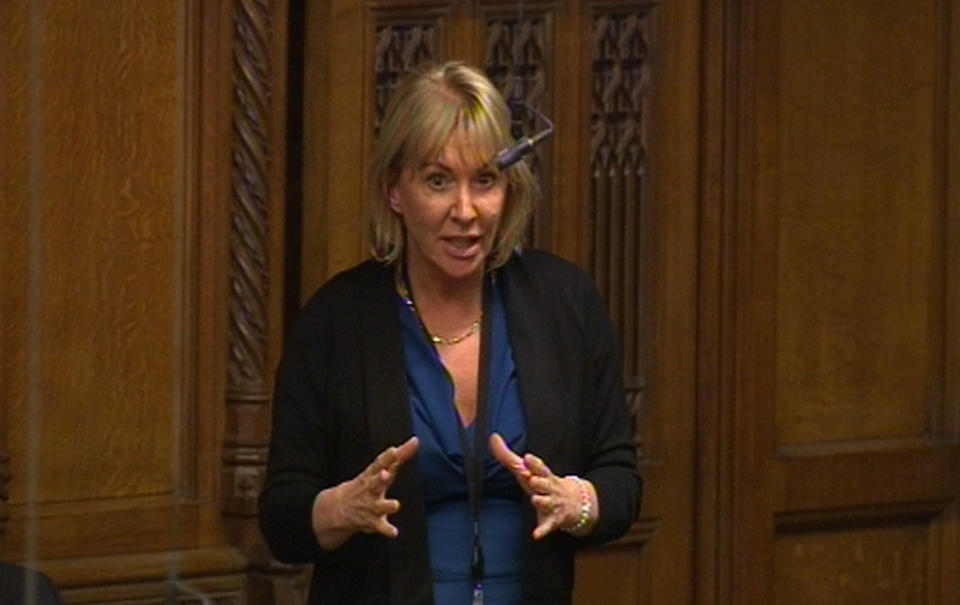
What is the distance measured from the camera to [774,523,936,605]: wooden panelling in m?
5.09

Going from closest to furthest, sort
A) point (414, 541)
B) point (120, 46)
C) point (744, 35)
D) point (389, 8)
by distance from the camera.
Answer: point (414, 541), point (120, 46), point (389, 8), point (744, 35)

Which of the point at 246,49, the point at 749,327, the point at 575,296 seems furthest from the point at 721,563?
the point at 575,296

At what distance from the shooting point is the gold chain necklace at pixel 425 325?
3.23 m

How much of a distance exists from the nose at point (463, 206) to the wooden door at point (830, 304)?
1757 mm

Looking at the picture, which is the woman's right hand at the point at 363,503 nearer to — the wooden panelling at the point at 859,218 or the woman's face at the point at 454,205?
the woman's face at the point at 454,205

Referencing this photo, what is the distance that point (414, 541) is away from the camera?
3119 mm

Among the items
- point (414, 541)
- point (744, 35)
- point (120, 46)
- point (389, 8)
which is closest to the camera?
point (414, 541)

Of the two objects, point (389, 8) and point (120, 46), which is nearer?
point (120, 46)

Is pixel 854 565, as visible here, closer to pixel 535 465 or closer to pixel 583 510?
pixel 583 510

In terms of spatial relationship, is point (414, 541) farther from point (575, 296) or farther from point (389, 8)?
point (389, 8)

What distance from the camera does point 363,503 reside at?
9.92ft

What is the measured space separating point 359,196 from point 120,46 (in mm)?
550

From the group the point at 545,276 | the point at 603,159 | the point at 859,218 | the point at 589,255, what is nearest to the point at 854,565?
the point at 859,218

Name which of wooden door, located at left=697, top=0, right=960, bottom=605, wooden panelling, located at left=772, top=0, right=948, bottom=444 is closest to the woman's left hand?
wooden door, located at left=697, top=0, right=960, bottom=605
